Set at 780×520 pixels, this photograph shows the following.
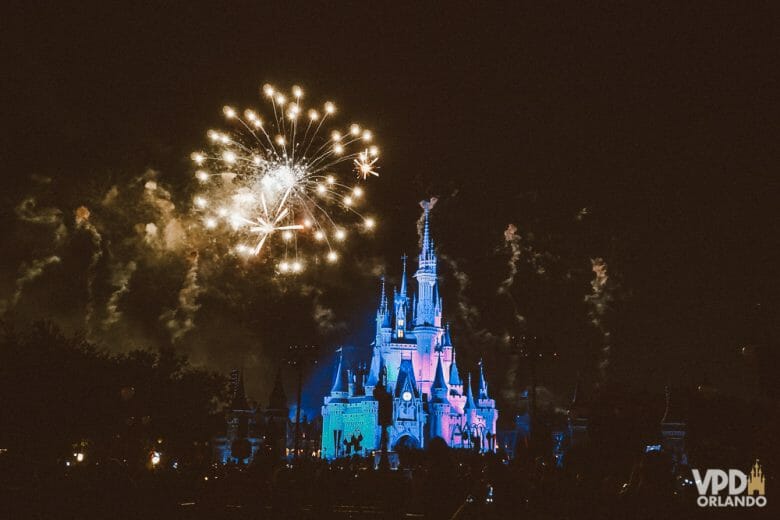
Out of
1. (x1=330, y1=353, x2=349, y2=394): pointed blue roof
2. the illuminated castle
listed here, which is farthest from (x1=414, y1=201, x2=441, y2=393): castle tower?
(x1=330, y1=353, x2=349, y2=394): pointed blue roof

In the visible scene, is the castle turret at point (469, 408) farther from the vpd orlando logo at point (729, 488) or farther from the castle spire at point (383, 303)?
the vpd orlando logo at point (729, 488)

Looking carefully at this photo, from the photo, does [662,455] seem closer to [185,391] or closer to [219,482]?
[219,482]

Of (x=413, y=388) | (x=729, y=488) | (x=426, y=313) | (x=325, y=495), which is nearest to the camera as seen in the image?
(x=325, y=495)

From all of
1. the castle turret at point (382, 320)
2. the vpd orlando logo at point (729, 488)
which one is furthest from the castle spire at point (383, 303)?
the vpd orlando logo at point (729, 488)

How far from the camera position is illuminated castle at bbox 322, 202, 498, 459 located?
88.7m

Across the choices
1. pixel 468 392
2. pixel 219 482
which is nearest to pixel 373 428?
pixel 468 392

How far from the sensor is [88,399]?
3291 centimetres

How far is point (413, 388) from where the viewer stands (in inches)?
3595

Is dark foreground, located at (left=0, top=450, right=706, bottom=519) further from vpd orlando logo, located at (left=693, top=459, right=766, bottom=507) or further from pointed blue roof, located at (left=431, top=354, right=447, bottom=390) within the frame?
pointed blue roof, located at (left=431, top=354, right=447, bottom=390)

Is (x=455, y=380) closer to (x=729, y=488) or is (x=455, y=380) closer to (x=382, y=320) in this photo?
(x=382, y=320)

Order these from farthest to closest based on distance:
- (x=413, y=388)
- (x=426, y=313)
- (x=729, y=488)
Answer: (x=426, y=313) < (x=413, y=388) < (x=729, y=488)

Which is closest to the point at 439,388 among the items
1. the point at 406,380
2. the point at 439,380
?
the point at 439,380

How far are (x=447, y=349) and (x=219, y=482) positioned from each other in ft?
298

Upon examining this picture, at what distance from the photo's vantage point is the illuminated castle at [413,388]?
8869cm
